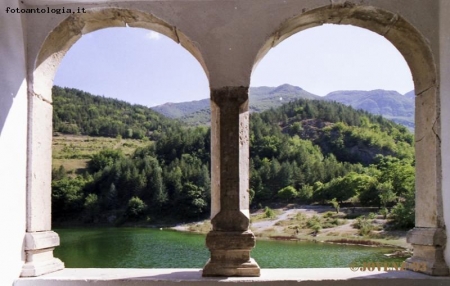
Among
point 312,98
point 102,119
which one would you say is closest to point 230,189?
point 102,119

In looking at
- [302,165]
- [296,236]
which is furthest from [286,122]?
[296,236]

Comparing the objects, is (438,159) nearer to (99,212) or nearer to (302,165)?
(302,165)

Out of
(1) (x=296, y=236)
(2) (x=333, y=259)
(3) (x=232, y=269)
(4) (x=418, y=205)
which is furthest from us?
(1) (x=296, y=236)

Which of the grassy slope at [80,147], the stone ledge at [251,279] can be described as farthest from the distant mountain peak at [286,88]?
the stone ledge at [251,279]

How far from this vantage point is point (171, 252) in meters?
12.5

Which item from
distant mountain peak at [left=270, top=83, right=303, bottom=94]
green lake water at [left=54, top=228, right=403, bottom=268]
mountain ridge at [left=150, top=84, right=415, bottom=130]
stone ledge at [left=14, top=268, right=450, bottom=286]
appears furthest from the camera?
distant mountain peak at [left=270, top=83, right=303, bottom=94]

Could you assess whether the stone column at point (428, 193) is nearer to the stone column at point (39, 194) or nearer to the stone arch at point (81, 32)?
the stone arch at point (81, 32)

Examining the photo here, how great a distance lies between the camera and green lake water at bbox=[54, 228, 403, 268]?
1095 cm

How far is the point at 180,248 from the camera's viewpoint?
12.8 m

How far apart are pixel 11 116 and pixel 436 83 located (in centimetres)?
352

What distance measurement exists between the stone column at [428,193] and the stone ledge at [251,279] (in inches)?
5.6

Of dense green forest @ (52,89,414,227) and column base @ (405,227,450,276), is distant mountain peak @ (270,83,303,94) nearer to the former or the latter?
dense green forest @ (52,89,414,227)

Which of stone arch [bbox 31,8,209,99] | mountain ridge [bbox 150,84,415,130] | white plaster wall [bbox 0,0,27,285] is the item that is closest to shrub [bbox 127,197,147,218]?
mountain ridge [bbox 150,84,415,130]

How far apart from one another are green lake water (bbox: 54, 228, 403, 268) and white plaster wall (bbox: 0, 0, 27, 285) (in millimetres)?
6500
